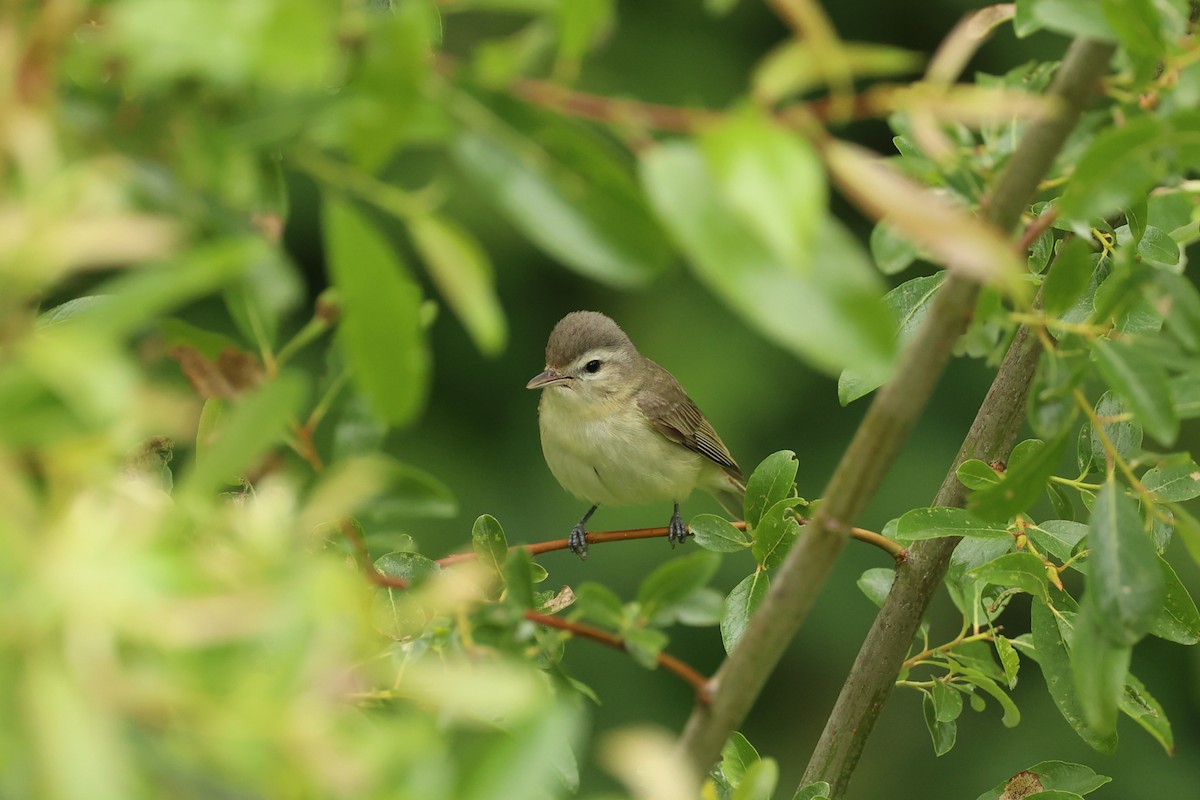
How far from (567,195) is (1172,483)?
1022 millimetres

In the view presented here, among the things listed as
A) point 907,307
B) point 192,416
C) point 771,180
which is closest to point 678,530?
point 907,307

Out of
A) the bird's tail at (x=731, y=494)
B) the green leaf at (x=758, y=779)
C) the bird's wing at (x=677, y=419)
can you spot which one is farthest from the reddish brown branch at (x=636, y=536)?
the bird's tail at (x=731, y=494)

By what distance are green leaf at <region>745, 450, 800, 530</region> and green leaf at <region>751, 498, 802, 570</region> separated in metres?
0.07

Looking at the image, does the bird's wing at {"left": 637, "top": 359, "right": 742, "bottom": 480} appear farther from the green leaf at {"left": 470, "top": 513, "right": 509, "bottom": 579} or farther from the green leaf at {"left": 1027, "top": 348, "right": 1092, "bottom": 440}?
the green leaf at {"left": 1027, "top": 348, "right": 1092, "bottom": 440}

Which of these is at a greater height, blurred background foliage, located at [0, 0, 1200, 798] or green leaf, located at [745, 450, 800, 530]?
blurred background foliage, located at [0, 0, 1200, 798]

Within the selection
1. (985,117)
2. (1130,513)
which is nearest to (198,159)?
(985,117)

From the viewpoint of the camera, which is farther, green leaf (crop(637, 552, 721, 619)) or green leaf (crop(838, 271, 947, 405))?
green leaf (crop(838, 271, 947, 405))

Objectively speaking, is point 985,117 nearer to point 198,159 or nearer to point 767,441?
point 198,159

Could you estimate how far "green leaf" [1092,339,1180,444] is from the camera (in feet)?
3.00

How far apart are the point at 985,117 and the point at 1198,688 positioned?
4.36 metres

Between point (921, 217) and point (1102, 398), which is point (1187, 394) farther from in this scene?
point (921, 217)

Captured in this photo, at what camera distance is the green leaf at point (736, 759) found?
1441 mm

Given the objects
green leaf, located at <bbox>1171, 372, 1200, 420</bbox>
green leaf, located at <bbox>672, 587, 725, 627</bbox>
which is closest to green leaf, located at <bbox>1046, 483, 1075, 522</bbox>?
green leaf, located at <bbox>1171, 372, 1200, 420</bbox>

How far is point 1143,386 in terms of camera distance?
93 cm
